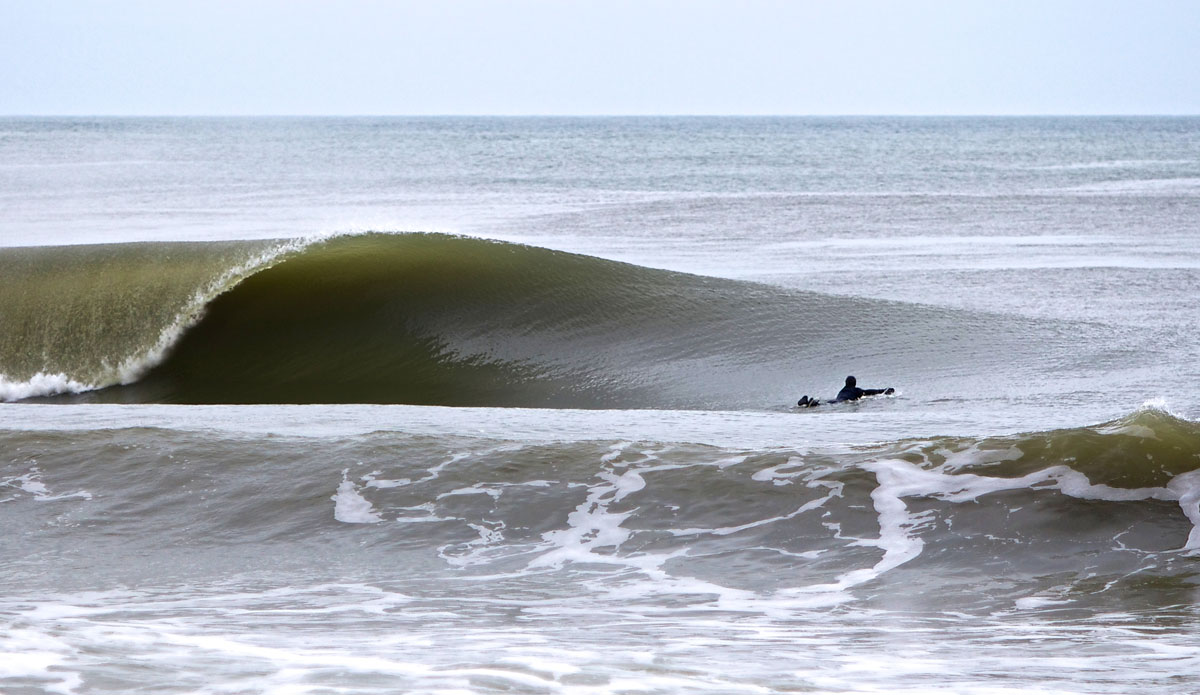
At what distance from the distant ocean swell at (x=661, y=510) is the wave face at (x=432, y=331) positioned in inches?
124

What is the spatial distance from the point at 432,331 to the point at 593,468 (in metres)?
5.63

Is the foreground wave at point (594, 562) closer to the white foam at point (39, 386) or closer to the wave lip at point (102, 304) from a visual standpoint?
the white foam at point (39, 386)

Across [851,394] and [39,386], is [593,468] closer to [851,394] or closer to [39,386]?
[851,394]

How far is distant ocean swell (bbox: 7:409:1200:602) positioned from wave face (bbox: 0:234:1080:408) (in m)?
3.16

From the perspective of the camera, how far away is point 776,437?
7281mm

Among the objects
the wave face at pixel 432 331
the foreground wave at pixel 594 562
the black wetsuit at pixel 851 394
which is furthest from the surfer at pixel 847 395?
the foreground wave at pixel 594 562

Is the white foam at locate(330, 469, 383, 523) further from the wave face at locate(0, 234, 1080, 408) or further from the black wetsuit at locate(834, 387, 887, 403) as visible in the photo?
the black wetsuit at locate(834, 387, 887, 403)

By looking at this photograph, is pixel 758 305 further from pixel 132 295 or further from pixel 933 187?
pixel 933 187

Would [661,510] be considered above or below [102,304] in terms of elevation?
below

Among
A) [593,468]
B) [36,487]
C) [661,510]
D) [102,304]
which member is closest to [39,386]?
[102,304]

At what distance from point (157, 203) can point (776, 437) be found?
817 inches

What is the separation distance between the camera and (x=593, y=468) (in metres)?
6.58

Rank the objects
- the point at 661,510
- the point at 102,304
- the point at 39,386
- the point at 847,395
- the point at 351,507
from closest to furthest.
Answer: the point at 661,510 < the point at 351,507 < the point at 847,395 < the point at 39,386 < the point at 102,304

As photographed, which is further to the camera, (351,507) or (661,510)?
(351,507)
